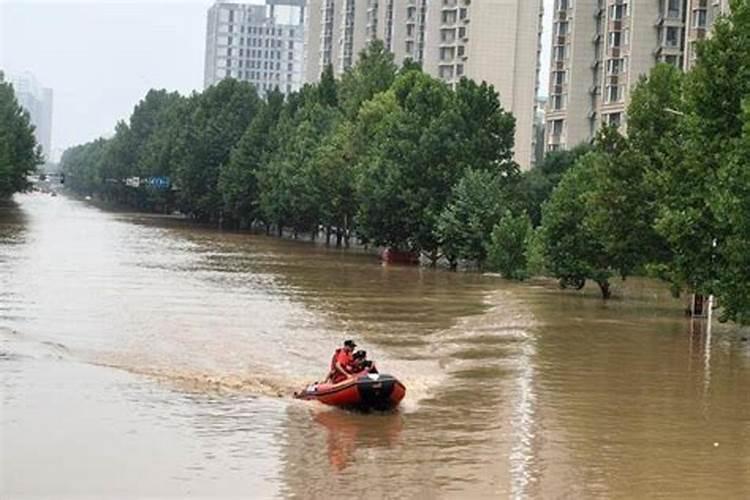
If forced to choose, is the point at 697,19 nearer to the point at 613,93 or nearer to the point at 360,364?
the point at 613,93

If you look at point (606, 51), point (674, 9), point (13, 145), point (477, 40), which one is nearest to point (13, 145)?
point (13, 145)

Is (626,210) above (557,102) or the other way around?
the other way around

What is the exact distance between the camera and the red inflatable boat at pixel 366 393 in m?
21.1

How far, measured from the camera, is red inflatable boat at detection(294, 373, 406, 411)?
2112 cm

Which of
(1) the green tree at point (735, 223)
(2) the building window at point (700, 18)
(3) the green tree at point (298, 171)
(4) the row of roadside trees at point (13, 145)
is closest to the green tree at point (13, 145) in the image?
(4) the row of roadside trees at point (13, 145)

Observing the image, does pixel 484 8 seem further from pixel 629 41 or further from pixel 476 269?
pixel 476 269

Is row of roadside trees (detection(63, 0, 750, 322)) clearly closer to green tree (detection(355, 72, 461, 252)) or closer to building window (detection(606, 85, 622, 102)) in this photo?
green tree (detection(355, 72, 461, 252))

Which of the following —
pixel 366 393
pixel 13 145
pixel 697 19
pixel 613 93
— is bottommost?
pixel 366 393

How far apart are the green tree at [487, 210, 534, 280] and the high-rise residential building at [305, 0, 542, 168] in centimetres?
3896

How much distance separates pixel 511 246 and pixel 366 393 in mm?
34895

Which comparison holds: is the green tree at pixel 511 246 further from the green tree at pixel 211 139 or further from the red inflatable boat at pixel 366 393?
the green tree at pixel 211 139

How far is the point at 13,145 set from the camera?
103 meters

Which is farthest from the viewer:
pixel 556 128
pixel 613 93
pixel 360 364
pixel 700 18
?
pixel 556 128

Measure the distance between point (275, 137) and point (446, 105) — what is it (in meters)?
32.2
